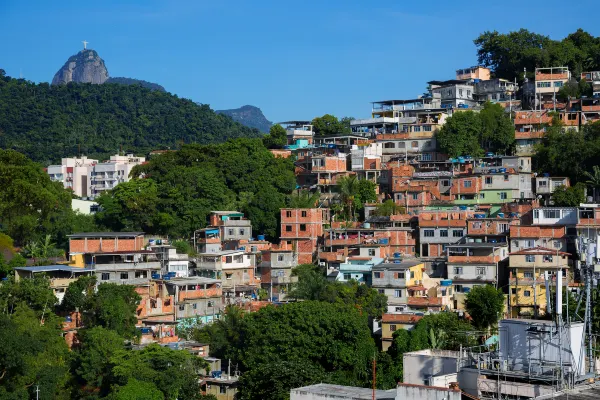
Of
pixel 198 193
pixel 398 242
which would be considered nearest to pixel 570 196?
pixel 398 242

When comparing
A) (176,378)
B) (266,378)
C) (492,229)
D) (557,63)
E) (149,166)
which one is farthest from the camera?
(557,63)

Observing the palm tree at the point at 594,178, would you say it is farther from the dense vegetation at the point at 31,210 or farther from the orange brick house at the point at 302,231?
the dense vegetation at the point at 31,210

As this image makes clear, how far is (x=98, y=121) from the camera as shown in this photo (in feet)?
297

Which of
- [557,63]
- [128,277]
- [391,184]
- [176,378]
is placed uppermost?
[557,63]

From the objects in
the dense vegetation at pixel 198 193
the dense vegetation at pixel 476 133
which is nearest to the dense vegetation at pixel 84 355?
the dense vegetation at pixel 198 193

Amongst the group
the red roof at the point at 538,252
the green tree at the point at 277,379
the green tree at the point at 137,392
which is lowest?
the green tree at the point at 137,392

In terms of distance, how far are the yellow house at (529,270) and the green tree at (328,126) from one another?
21.0m

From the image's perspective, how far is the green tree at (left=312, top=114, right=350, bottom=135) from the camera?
56.2 meters

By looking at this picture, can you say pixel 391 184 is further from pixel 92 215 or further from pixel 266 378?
pixel 266 378

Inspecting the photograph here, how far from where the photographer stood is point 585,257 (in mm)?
17672

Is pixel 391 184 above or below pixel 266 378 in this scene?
above

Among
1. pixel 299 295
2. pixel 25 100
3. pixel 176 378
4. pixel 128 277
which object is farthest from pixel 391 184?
pixel 25 100

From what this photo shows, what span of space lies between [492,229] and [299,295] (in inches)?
315

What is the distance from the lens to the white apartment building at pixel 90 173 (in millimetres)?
60750
